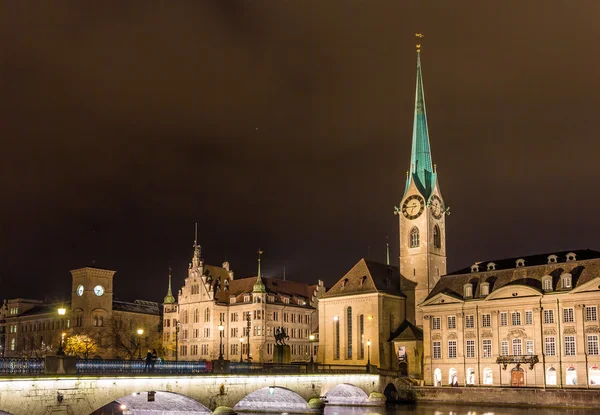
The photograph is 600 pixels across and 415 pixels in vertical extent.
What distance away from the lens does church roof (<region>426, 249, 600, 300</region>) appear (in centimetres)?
7644

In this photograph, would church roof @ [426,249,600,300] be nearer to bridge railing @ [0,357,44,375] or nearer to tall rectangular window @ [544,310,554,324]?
tall rectangular window @ [544,310,554,324]

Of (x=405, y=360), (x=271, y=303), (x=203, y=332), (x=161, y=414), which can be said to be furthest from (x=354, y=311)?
(x=161, y=414)

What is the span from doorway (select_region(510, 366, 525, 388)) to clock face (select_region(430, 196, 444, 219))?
2530 centimetres

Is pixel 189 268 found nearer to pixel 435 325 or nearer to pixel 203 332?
pixel 203 332

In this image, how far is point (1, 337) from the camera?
15375 centimetres

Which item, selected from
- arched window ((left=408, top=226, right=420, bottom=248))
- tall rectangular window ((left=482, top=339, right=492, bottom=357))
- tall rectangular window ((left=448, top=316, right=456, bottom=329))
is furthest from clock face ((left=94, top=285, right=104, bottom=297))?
tall rectangular window ((left=482, top=339, right=492, bottom=357))

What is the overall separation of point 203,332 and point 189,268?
965cm

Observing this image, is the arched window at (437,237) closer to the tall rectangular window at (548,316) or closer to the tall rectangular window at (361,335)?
the tall rectangular window at (361,335)

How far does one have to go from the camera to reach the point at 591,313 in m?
73.9

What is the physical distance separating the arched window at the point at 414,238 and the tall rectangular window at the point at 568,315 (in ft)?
80.1

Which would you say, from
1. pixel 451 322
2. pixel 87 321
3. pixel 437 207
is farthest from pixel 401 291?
pixel 87 321

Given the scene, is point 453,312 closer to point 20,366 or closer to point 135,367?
point 135,367

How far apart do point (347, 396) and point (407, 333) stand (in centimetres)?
1815

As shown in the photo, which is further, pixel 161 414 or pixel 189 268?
pixel 189 268
